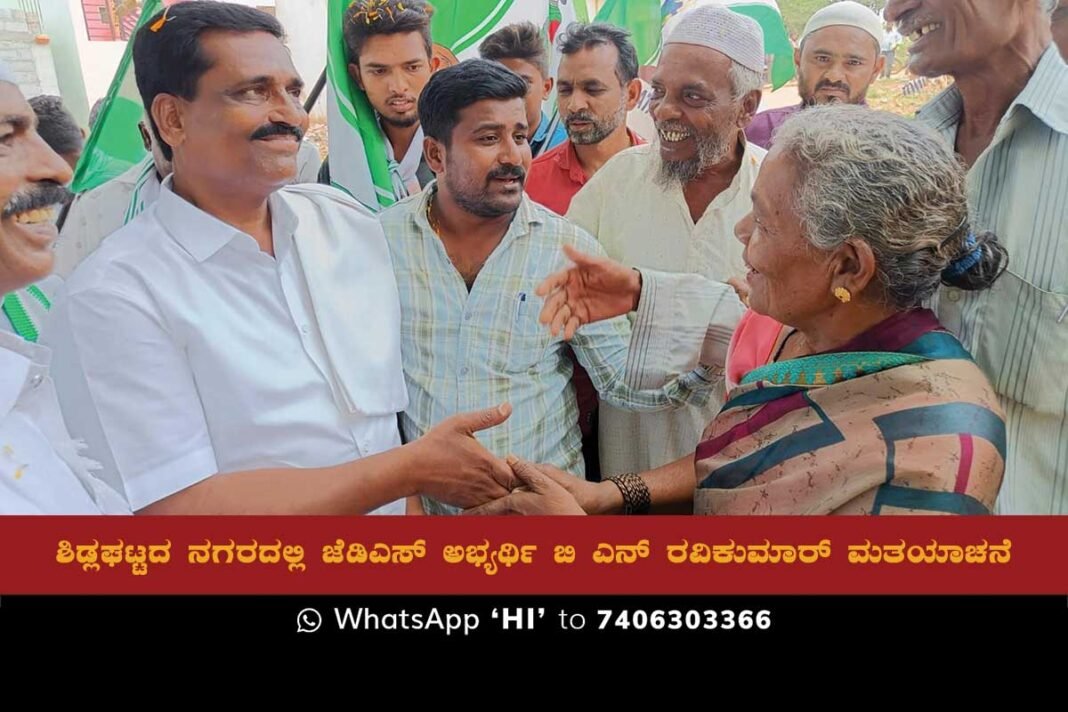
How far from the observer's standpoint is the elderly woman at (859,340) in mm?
1787

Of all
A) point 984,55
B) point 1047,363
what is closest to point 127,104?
point 984,55

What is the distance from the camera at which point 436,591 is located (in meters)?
2.23

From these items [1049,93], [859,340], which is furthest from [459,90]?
[1049,93]

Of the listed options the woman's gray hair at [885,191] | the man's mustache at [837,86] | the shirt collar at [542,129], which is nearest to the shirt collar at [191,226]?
the shirt collar at [542,129]

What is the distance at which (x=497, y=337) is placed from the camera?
2203 mm

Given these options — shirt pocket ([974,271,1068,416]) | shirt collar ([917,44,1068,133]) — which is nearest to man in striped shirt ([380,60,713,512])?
shirt pocket ([974,271,1068,416])

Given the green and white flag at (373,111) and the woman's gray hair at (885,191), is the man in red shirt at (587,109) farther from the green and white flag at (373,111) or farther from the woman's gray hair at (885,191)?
the woman's gray hair at (885,191)

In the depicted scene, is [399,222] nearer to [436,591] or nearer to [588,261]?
[588,261]

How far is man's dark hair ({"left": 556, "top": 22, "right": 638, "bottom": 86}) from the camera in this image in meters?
2.20

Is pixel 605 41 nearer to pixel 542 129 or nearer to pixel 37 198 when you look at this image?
pixel 542 129

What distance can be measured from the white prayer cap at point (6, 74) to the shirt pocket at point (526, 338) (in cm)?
124

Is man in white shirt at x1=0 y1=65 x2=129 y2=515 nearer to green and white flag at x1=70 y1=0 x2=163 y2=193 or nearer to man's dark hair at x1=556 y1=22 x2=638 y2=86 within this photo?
green and white flag at x1=70 y1=0 x2=163 y2=193
